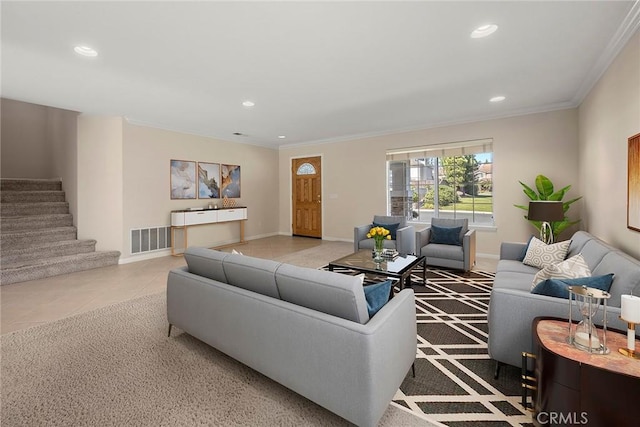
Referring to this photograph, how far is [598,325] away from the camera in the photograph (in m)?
1.66

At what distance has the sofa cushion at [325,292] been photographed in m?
1.53

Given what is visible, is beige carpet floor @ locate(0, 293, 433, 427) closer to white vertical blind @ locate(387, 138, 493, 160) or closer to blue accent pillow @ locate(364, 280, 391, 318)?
blue accent pillow @ locate(364, 280, 391, 318)

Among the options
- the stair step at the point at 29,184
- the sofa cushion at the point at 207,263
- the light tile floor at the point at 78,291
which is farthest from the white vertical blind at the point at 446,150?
the stair step at the point at 29,184

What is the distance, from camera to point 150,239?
19.0 ft

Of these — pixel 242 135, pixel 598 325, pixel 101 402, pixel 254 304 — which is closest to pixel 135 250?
pixel 242 135

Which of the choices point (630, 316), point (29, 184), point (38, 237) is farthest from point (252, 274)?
point (29, 184)

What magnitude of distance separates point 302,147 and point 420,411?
7.29 meters

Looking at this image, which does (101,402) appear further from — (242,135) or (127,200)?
(242,135)

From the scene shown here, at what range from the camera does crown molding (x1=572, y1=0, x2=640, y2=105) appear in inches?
92.5

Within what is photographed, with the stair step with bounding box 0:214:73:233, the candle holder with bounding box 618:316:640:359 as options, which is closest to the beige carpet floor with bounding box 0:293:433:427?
the candle holder with bounding box 618:316:640:359

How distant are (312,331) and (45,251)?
568 cm

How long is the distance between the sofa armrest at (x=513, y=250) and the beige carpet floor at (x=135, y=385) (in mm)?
2867

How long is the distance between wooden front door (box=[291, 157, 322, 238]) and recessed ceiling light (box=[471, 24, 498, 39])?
547 centimetres

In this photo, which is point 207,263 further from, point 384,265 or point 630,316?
point 630,316
